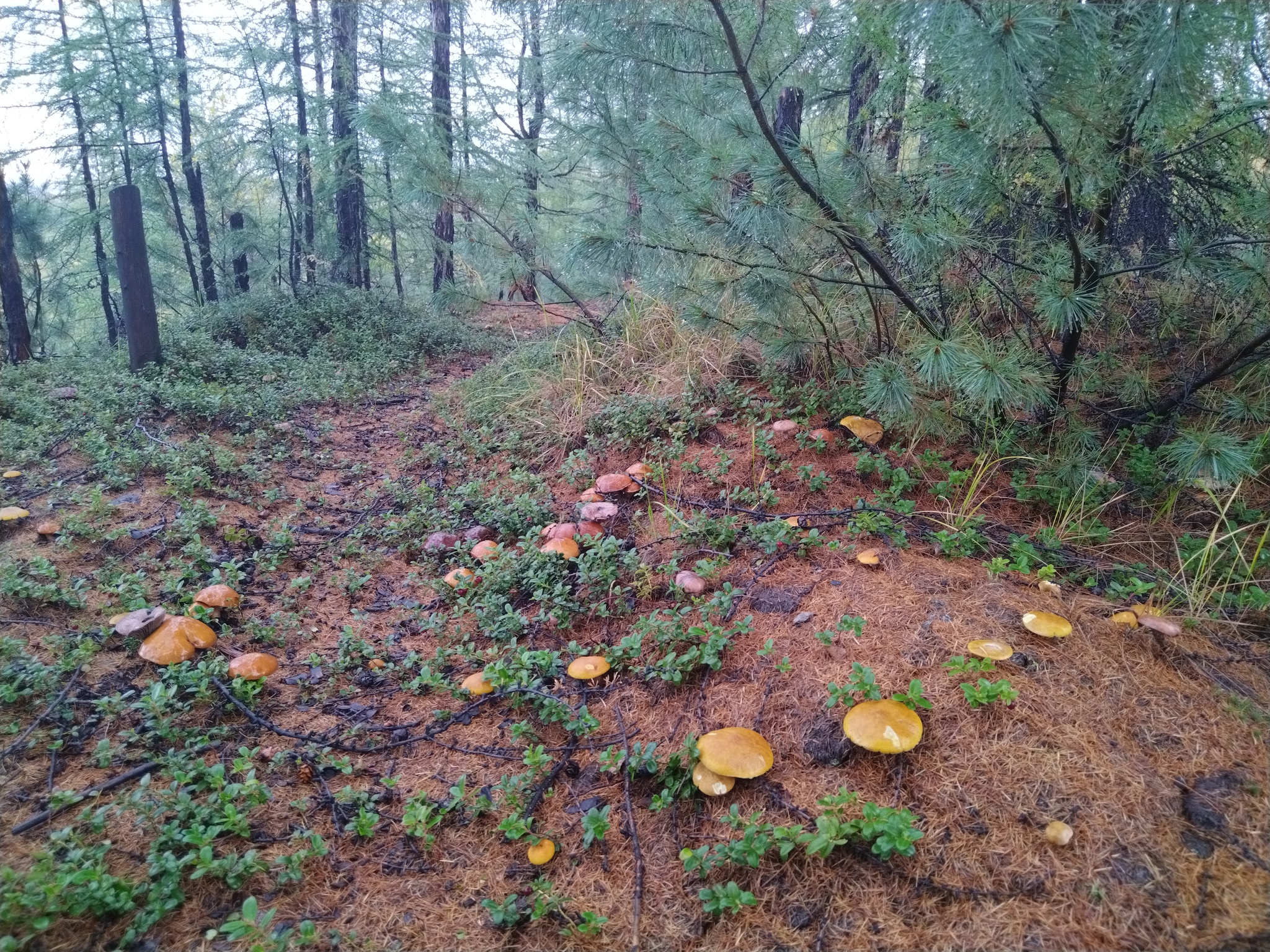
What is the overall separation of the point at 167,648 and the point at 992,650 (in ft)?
10.5

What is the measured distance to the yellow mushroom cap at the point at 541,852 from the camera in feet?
6.23

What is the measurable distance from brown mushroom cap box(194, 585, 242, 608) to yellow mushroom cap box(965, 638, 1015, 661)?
3.25 m

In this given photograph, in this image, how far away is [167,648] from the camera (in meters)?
2.67

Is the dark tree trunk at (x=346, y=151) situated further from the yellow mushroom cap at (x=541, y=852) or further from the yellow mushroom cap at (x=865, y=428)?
the yellow mushroom cap at (x=541, y=852)

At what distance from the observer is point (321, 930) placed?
1730 mm

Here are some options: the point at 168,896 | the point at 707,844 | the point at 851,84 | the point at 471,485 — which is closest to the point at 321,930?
the point at 168,896

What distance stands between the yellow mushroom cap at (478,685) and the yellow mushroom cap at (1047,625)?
79.6 inches

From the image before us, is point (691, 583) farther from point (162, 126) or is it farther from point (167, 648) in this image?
point (162, 126)

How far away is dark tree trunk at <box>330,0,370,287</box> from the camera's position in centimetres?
1005

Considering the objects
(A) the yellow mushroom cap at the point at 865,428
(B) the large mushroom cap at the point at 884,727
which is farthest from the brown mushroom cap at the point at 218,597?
(A) the yellow mushroom cap at the point at 865,428

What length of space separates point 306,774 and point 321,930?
652 millimetres

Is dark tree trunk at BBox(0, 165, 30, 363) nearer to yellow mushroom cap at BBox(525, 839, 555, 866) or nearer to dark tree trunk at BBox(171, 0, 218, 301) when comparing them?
dark tree trunk at BBox(171, 0, 218, 301)

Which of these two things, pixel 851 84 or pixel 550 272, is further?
pixel 550 272

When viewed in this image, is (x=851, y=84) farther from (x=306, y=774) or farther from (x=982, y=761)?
(x=306, y=774)
